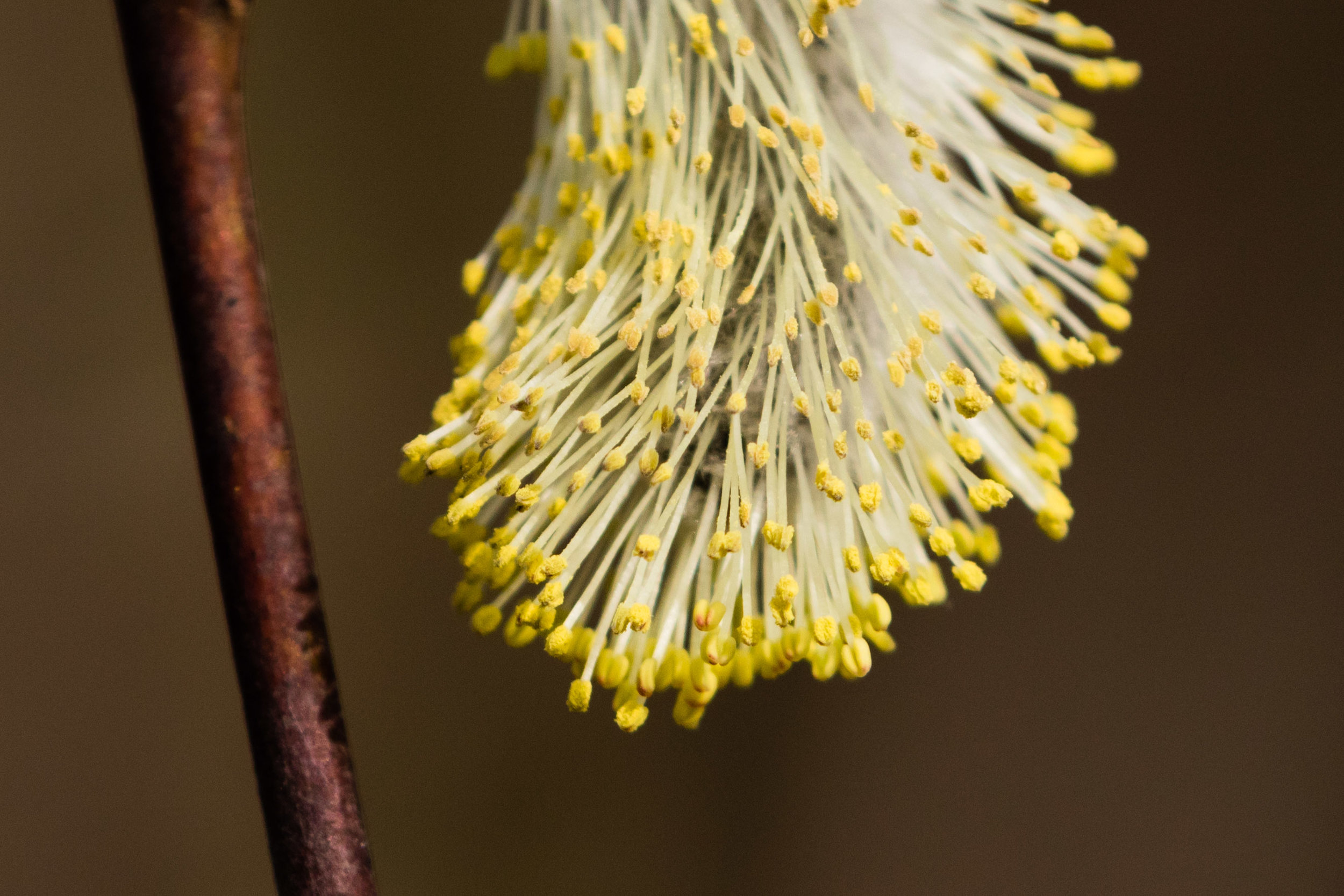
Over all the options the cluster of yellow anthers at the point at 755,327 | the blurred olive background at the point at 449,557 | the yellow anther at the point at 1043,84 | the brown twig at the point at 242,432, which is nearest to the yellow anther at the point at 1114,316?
the cluster of yellow anthers at the point at 755,327

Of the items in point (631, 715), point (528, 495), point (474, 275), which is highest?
point (474, 275)

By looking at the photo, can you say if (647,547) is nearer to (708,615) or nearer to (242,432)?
(708,615)

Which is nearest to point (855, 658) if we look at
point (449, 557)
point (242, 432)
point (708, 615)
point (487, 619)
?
point (708, 615)

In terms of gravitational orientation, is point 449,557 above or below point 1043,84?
below

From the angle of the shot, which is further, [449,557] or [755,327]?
[449,557]

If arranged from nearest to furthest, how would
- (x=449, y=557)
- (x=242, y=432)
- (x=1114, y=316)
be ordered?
(x=242, y=432) → (x=1114, y=316) → (x=449, y=557)

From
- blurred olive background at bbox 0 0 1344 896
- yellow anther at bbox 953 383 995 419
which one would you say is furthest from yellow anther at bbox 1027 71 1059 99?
blurred olive background at bbox 0 0 1344 896

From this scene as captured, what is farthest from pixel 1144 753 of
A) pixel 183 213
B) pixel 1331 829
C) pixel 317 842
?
pixel 183 213
